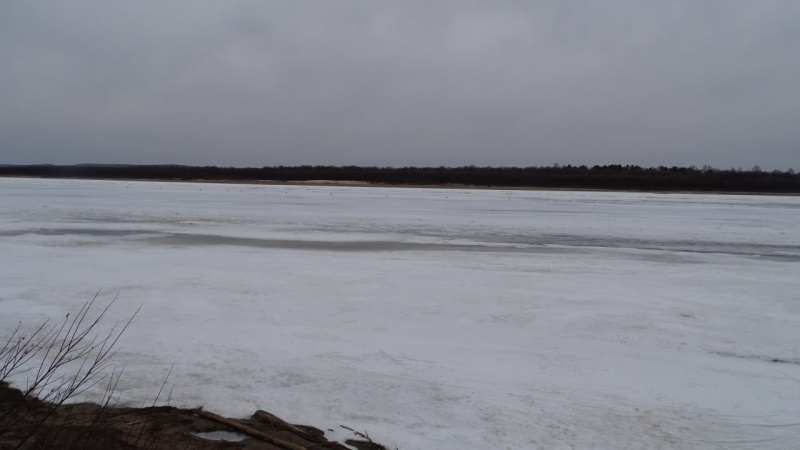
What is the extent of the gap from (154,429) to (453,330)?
3.28 meters

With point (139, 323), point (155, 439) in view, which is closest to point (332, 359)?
point (155, 439)

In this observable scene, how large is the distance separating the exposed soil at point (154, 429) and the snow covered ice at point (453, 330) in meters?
0.17

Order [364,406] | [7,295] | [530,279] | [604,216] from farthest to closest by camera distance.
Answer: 1. [604,216]
2. [530,279]
3. [7,295]
4. [364,406]

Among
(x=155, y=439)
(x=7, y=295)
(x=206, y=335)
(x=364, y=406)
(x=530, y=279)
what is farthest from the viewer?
(x=530, y=279)

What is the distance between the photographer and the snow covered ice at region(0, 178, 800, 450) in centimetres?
433

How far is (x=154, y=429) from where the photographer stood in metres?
3.95

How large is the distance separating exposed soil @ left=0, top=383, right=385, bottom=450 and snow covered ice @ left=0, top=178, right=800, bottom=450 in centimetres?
17

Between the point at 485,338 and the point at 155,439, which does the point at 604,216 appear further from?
the point at 155,439

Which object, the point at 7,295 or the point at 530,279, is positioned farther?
the point at 530,279

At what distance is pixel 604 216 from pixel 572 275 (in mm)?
12250

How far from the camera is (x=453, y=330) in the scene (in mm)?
6316

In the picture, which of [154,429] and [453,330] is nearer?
[154,429]

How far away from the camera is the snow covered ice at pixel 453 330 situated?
14.2 ft

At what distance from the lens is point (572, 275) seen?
9.36 metres
